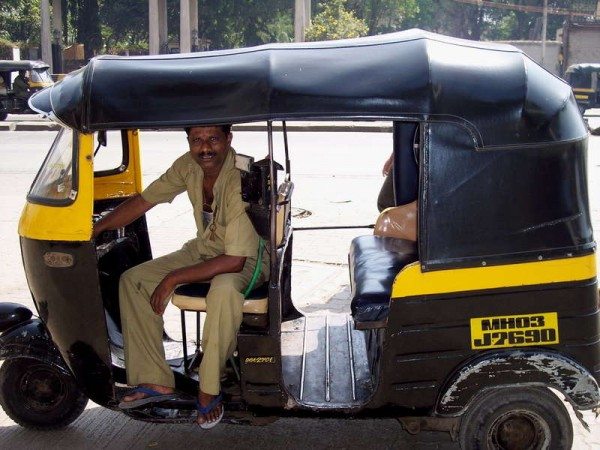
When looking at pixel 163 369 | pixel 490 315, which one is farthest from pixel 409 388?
pixel 163 369

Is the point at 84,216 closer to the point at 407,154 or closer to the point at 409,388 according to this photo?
the point at 409,388

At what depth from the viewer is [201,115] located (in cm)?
312

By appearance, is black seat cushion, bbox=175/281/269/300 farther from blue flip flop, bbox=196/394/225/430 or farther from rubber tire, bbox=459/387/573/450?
rubber tire, bbox=459/387/573/450

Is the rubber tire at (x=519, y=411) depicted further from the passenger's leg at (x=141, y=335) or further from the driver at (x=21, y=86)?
the driver at (x=21, y=86)

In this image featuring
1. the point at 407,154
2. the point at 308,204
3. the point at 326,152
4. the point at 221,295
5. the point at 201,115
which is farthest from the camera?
the point at 326,152

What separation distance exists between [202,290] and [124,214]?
57 cm

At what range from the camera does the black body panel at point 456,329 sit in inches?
124

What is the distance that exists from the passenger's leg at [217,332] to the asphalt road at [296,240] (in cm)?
52

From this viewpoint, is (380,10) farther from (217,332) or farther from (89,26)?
(217,332)

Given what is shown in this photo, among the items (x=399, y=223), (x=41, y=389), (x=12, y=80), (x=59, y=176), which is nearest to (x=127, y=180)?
(x=59, y=176)

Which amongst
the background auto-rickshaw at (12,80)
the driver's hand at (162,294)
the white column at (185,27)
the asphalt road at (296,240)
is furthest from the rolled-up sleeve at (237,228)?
the white column at (185,27)

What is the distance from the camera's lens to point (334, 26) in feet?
117

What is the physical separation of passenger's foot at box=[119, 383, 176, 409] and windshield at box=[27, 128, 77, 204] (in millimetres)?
860

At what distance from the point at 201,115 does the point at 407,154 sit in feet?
5.14
